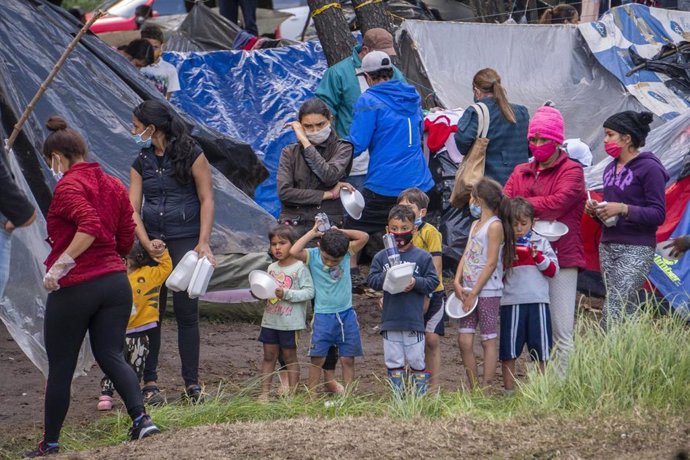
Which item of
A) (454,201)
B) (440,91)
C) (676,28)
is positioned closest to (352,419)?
(454,201)

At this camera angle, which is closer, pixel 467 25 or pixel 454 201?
pixel 454 201

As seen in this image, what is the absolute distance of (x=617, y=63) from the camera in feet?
42.3

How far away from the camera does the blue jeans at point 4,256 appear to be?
23.1ft

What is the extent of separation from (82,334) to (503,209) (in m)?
2.60

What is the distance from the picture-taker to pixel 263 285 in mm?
6652

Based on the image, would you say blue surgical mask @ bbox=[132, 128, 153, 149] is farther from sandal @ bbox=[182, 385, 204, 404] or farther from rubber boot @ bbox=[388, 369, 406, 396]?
rubber boot @ bbox=[388, 369, 406, 396]

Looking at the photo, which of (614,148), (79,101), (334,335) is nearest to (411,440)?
(334,335)

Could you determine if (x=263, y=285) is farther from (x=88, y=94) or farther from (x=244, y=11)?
(x=244, y=11)

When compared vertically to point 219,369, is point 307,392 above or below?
above

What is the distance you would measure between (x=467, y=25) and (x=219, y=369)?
6.05 meters

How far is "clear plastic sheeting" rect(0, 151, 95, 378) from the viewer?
7.05 meters

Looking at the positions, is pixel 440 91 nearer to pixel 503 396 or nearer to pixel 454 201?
pixel 454 201

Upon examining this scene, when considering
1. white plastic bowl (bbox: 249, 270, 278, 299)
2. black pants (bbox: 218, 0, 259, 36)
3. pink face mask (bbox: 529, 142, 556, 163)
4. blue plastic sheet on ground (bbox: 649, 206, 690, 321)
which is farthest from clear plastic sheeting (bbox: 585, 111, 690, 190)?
black pants (bbox: 218, 0, 259, 36)

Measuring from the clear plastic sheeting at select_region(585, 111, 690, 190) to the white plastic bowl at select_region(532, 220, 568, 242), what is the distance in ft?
10.4
